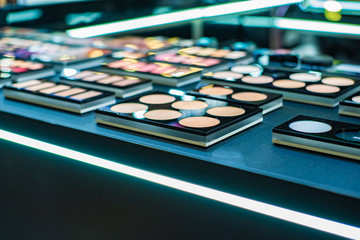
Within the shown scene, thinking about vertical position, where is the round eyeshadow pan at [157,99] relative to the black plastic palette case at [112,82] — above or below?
below

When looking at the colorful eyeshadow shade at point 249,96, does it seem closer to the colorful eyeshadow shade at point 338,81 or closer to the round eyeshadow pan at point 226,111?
the round eyeshadow pan at point 226,111

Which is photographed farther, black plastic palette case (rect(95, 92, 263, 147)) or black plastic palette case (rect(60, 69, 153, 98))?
black plastic palette case (rect(60, 69, 153, 98))

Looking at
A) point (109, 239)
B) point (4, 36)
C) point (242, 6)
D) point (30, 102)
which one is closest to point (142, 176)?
point (109, 239)

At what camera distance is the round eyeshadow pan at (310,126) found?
4.49 ft

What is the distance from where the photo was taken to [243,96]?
1.69 m

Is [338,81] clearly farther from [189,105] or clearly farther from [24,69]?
[24,69]

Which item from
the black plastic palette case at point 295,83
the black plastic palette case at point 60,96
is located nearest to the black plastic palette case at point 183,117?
the black plastic palette case at point 60,96

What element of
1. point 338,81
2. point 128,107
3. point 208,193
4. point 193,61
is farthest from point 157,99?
point 338,81

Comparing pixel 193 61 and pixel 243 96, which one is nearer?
pixel 243 96

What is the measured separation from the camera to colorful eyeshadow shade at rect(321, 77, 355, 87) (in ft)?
5.90

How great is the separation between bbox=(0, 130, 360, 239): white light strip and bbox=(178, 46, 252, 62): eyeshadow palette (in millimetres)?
951

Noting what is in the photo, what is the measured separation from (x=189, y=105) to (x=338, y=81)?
2.14ft

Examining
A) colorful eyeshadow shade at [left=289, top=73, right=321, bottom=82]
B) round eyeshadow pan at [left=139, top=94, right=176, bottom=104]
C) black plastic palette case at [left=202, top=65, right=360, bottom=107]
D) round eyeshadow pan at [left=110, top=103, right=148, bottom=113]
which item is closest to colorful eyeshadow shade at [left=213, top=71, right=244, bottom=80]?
black plastic palette case at [left=202, top=65, right=360, bottom=107]

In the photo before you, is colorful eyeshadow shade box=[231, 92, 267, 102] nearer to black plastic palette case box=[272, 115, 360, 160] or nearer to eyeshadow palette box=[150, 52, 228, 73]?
black plastic palette case box=[272, 115, 360, 160]
